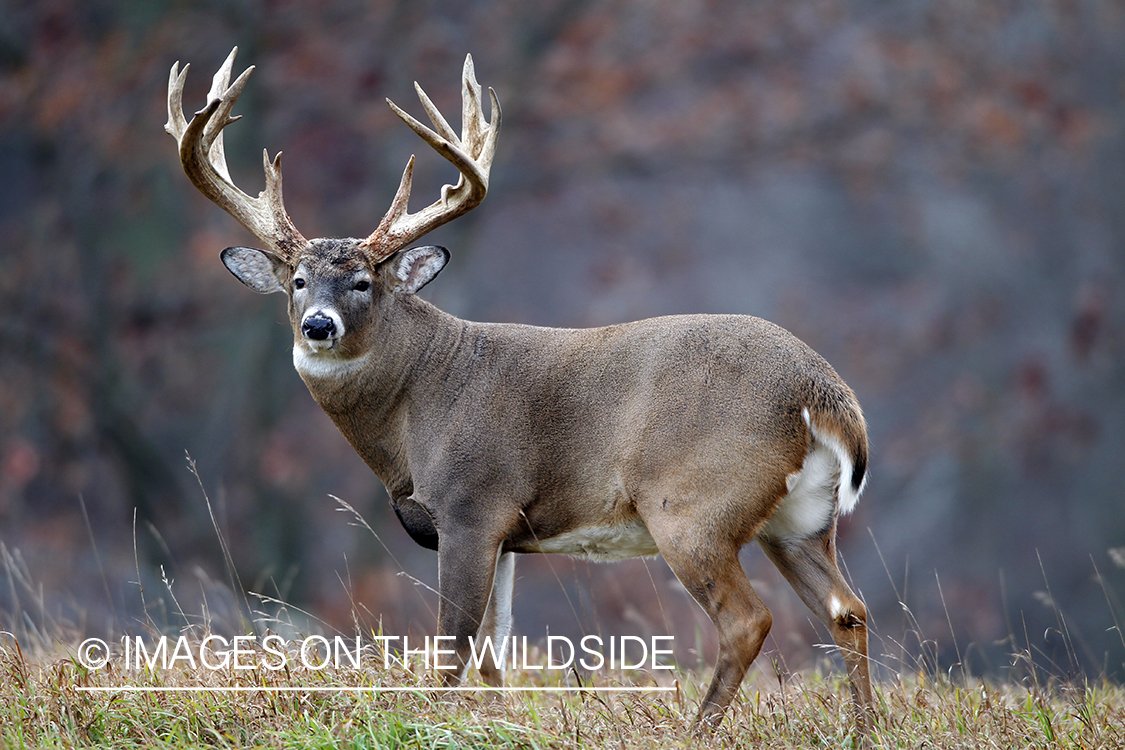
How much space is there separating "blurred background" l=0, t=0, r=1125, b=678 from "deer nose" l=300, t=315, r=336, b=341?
6.04 meters

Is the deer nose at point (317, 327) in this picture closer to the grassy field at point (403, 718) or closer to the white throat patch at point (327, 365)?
the white throat patch at point (327, 365)

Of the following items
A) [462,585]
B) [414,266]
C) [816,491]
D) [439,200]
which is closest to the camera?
[816,491]

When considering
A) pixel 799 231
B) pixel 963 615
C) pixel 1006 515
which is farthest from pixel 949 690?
pixel 799 231

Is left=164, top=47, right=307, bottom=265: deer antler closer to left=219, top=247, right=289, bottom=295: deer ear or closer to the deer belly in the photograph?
left=219, top=247, right=289, bottom=295: deer ear

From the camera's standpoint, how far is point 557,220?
1384cm

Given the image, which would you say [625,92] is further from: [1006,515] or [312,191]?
[1006,515]

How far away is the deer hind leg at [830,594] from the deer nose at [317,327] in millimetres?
1838

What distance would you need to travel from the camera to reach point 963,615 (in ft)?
39.4

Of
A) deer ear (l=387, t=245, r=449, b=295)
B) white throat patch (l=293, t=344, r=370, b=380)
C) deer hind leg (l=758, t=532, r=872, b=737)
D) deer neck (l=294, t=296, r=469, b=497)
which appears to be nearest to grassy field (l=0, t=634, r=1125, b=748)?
deer hind leg (l=758, t=532, r=872, b=737)

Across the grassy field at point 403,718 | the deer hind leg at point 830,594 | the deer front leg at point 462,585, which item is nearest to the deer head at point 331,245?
the deer front leg at point 462,585

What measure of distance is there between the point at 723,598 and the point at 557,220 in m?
A: 9.85

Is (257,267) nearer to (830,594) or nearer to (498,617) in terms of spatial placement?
(498,617)

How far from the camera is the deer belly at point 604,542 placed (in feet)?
15.2

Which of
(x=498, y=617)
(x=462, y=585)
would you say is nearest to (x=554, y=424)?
(x=462, y=585)
